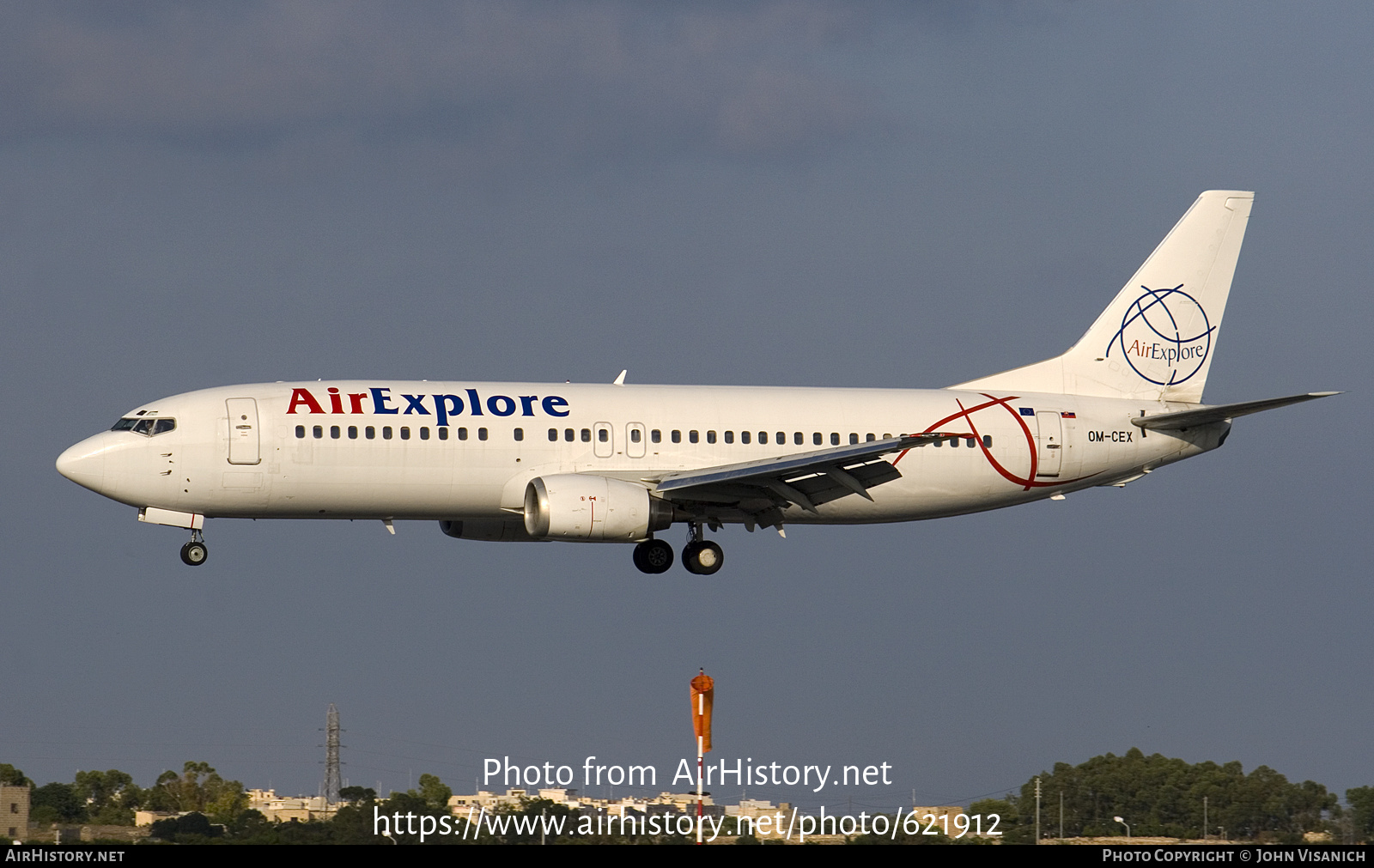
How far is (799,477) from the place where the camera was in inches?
2112

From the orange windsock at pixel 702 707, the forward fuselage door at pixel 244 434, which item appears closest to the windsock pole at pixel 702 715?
the orange windsock at pixel 702 707

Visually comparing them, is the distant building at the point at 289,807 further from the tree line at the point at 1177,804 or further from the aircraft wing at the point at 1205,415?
the aircraft wing at the point at 1205,415

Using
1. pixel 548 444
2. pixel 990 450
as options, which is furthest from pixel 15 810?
pixel 990 450

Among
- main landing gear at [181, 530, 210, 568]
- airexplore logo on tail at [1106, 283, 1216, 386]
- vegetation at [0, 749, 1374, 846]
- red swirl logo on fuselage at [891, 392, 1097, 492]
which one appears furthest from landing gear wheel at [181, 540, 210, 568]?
airexplore logo on tail at [1106, 283, 1216, 386]

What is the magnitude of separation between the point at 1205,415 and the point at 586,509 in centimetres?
1937

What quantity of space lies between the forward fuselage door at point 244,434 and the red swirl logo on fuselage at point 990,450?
19449 mm

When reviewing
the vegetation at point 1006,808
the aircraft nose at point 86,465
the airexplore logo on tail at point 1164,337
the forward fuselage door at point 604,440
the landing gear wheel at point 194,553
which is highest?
the airexplore logo on tail at point 1164,337

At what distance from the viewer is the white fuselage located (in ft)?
165

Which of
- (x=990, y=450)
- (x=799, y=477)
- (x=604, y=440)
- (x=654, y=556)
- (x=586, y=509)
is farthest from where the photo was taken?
(x=990, y=450)

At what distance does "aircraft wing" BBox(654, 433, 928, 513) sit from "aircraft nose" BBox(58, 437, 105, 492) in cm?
1505

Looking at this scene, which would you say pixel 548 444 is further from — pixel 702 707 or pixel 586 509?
pixel 702 707

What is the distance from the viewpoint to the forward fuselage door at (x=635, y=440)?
175 feet
